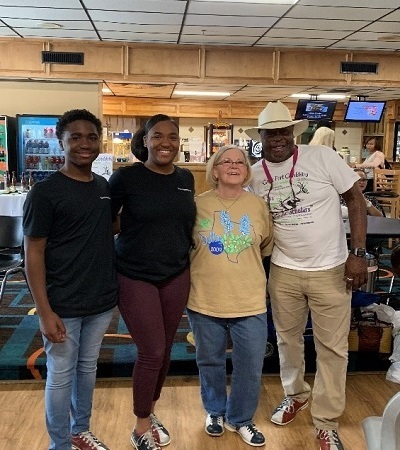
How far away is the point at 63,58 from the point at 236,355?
576 cm

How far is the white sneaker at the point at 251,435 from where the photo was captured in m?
2.31

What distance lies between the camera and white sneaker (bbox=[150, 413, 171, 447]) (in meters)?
2.30

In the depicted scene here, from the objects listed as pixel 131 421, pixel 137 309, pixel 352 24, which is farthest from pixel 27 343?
pixel 352 24

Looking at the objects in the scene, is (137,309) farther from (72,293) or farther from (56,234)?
(56,234)

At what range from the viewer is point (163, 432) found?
7.66ft

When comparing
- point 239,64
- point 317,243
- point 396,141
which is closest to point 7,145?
point 239,64

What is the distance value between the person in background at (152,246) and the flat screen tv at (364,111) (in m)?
8.45

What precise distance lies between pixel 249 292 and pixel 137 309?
0.49 metres

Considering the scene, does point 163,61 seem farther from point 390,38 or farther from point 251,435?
point 251,435

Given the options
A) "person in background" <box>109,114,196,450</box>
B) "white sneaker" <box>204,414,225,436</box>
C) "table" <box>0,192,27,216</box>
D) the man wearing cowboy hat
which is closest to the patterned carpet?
"white sneaker" <box>204,414,225,436</box>

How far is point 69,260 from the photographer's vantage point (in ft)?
6.08

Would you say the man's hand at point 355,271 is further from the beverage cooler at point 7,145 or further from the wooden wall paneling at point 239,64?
the beverage cooler at point 7,145

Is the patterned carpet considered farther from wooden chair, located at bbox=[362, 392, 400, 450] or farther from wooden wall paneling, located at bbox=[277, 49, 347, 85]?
wooden wall paneling, located at bbox=[277, 49, 347, 85]

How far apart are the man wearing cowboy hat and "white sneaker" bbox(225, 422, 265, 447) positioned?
266mm
